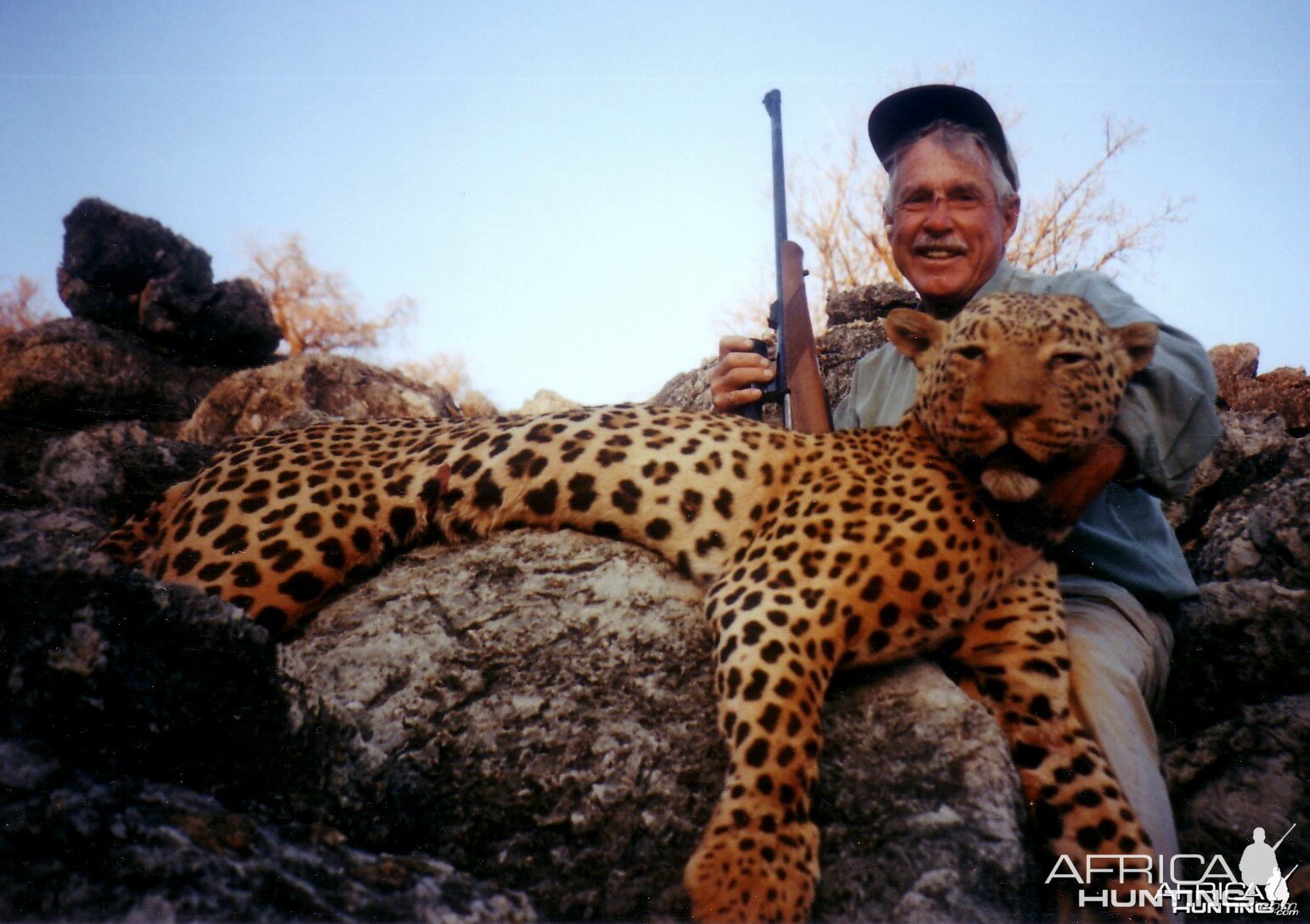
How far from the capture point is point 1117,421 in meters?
3.23

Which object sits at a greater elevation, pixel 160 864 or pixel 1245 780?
pixel 160 864

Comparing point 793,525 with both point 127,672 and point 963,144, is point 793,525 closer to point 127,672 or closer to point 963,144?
point 127,672

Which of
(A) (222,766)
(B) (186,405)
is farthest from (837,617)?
(B) (186,405)

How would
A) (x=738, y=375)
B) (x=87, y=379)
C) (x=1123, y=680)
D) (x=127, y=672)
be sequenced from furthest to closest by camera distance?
(x=87, y=379)
(x=738, y=375)
(x=1123, y=680)
(x=127, y=672)

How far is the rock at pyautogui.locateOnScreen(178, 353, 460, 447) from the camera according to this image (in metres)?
9.75

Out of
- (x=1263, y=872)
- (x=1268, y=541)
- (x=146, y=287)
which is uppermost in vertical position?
(x=146, y=287)

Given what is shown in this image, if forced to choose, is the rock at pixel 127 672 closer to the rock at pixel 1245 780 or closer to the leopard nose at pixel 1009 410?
the leopard nose at pixel 1009 410

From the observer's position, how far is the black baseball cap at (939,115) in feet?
15.9

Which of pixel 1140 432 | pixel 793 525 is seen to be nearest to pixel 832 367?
pixel 1140 432

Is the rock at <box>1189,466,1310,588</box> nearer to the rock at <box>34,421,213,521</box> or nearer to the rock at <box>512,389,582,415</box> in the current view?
the rock at <box>34,421,213,521</box>

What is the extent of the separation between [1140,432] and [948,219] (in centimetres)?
198

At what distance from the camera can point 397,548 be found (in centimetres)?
360

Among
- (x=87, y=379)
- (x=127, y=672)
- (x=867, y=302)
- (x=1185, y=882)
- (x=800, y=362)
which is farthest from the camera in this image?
(x=87, y=379)

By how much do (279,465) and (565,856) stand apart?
226 centimetres
